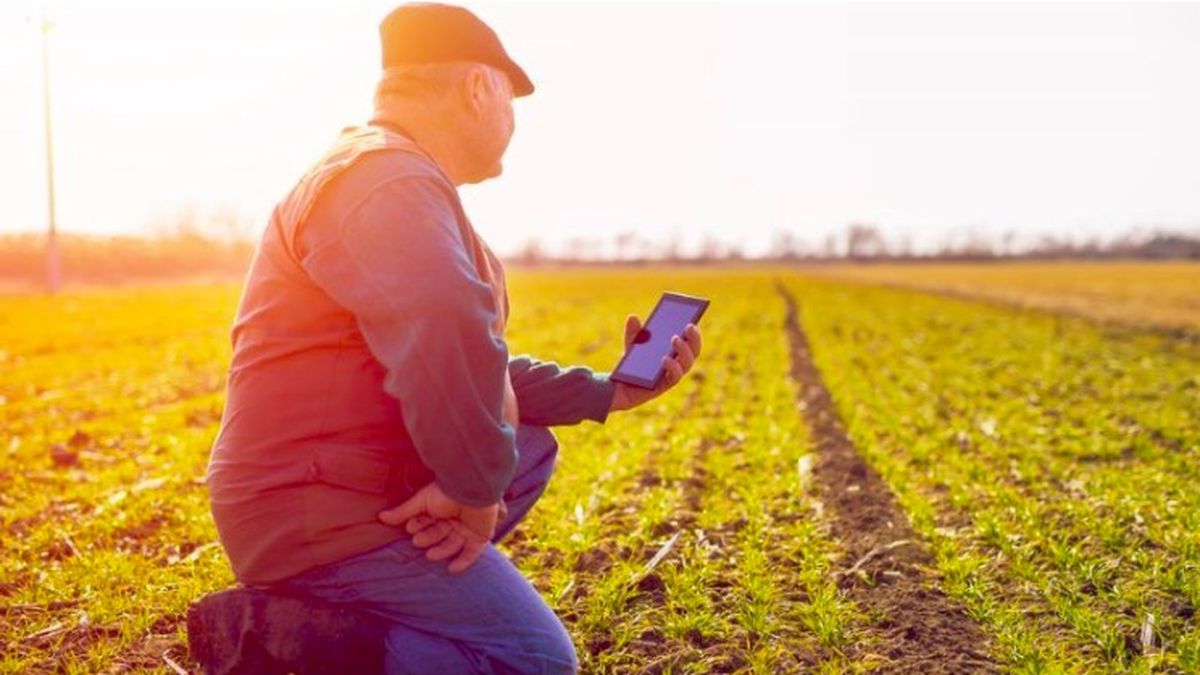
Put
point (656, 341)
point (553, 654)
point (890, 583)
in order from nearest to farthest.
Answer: point (553, 654) → point (656, 341) → point (890, 583)

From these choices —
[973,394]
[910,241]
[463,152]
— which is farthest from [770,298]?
[910,241]

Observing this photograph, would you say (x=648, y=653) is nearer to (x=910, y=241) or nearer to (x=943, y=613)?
(x=943, y=613)

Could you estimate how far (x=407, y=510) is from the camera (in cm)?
297

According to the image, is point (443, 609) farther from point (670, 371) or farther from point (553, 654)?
point (670, 371)

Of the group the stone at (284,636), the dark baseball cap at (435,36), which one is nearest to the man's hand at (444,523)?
the stone at (284,636)

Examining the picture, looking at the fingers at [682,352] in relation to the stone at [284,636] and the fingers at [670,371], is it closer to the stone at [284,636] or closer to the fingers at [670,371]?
the fingers at [670,371]

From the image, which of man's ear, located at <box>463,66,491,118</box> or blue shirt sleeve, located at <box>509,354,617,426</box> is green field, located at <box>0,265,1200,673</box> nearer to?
blue shirt sleeve, located at <box>509,354,617,426</box>

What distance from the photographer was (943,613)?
4.91 m

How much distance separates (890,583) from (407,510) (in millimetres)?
3214

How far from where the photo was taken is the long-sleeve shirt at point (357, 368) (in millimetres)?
2678

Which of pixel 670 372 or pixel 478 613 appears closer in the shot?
pixel 478 613

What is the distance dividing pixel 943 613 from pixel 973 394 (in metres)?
9.26

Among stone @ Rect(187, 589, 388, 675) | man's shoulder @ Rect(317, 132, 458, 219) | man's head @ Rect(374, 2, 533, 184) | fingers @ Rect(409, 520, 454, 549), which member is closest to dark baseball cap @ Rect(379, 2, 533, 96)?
man's head @ Rect(374, 2, 533, 184)

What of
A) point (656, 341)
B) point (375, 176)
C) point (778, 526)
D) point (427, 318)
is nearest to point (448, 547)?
point (427, 318)
